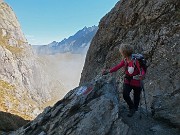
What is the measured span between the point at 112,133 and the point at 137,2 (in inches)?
974

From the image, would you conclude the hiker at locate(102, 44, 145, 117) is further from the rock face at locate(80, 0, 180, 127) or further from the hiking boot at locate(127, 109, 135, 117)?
the rock face at locate(80, 0, 180, 127)

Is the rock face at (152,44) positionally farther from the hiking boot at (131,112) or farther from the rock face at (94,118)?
the rock face at (94,118)

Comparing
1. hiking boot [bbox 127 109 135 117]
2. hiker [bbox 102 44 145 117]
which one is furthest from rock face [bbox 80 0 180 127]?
hiker [bbox 102 44 145 117]

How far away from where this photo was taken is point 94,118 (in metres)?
15.8

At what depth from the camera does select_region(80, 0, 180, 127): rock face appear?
67.6ft

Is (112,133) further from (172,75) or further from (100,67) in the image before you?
(100,67)

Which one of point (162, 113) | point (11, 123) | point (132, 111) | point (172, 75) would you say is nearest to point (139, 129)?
point (132, 111)

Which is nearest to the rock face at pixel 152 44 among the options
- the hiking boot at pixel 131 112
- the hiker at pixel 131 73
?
the hiking boot at pixel 131 112

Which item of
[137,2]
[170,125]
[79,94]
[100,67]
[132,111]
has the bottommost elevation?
[170,125]

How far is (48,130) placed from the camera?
17562mm

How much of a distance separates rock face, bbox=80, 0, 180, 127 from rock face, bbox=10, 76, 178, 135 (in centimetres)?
210

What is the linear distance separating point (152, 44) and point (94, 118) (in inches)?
631

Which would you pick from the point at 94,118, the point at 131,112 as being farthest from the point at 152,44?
the point at 94,118

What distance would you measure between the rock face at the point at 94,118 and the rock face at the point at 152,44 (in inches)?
82.8
